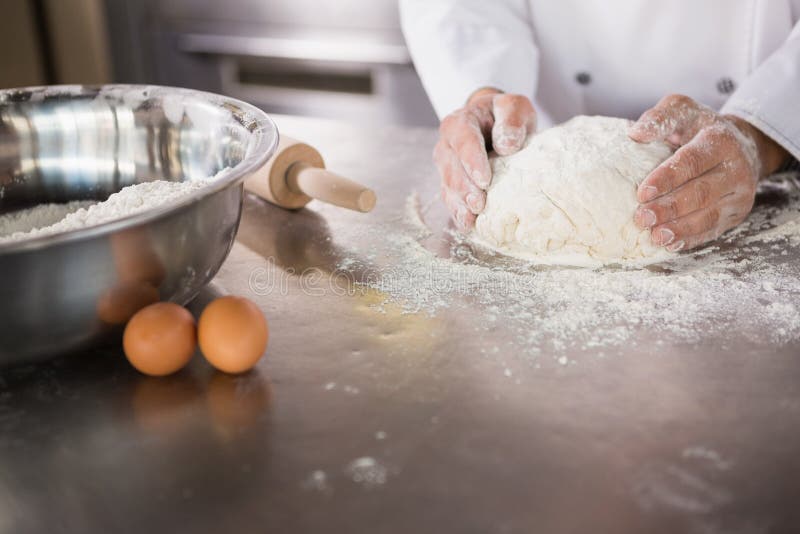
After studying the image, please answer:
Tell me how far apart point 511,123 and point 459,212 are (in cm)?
21

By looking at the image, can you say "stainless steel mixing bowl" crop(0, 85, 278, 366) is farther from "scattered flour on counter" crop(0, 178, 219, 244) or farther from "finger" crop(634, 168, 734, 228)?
"finger" crop(634, 168, 734, 228)

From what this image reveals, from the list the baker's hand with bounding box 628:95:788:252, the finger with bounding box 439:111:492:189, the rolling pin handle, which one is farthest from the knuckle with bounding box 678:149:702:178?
the rolling pin handle

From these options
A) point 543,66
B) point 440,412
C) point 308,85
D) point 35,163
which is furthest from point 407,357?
point 308,85

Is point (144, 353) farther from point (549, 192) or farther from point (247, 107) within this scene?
point (549, 192)

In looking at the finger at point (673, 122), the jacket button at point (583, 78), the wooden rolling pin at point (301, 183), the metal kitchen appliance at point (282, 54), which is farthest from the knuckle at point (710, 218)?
the metal kitchen appliance at point (282, 54)

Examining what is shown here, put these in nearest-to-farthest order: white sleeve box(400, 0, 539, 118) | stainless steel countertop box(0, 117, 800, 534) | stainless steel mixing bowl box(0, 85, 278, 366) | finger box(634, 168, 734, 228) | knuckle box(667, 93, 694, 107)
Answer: stainless steel countertop box(0, 117, 800, 534) → stainless steel mixing bowl box(0, 85, 278, 366) → finger box(634, 168, 734, 228) → knuckle box(667, 93, 694, 107) → white sleeve box(400, 0, 539, 118)

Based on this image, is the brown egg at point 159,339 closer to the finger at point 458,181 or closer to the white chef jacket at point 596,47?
the finger at point 458,181

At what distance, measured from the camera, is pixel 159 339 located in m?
0.84

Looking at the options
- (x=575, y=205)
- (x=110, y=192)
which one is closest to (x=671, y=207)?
(x=575, y=205)

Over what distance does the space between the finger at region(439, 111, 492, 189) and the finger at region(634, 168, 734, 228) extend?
0.92ft

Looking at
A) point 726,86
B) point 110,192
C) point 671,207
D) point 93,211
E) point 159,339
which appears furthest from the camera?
point 726,86

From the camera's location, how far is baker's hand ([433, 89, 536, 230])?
1.31 meters

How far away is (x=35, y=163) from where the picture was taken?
1.27 meters

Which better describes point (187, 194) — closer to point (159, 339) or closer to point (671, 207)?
point (159, 339)
